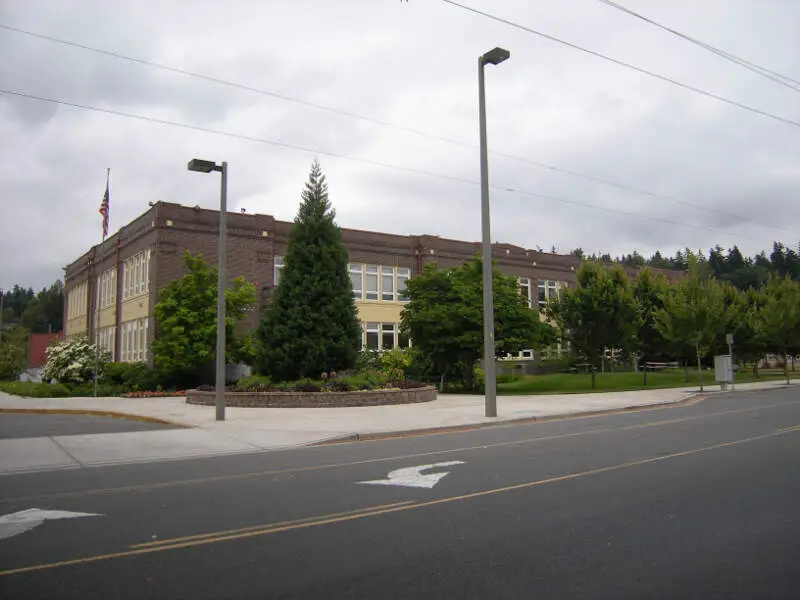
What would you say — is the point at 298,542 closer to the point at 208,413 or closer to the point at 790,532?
→ the point at 790,532

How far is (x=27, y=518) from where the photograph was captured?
269 inches

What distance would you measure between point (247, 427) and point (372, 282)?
85.1 feet

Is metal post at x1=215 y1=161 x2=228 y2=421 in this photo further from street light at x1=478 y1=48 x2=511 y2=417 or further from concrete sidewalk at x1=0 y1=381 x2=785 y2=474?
street light at x1=478 y1=48 x2=511 y2=417

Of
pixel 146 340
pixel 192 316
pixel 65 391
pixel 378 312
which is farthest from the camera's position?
pixel 378 312

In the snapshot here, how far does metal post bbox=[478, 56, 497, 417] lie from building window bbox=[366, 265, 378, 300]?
23261 mm

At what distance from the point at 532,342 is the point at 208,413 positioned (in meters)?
15.8

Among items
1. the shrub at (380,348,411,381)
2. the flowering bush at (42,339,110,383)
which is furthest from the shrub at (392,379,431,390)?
the flowering bush at (42,339,110,383)

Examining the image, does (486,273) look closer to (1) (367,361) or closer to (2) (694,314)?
(1) (367,361)

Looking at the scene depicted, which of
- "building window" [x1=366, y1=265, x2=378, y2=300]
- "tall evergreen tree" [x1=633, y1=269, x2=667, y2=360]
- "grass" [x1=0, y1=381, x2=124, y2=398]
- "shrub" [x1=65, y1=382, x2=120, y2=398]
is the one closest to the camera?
"grass" [x1=0, y1=381, x2=124, y2=398]

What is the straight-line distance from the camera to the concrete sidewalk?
11641 mm

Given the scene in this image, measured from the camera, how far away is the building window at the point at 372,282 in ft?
135

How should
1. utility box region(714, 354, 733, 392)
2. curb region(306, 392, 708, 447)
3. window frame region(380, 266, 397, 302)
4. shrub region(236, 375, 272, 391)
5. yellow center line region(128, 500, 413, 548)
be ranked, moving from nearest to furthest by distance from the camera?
yellow center line region(128, 500, 413, 548)
curb region(306, 392, 708, 447)
shrub region(236, 375, 272, 391)
utility box region(714, 354, 733, 392)
window frame region(380, 266, 397, 302)

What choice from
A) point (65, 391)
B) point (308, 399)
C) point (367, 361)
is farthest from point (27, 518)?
point (65, 391)

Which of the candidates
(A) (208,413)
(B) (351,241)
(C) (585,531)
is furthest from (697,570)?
(B) (351,241)
